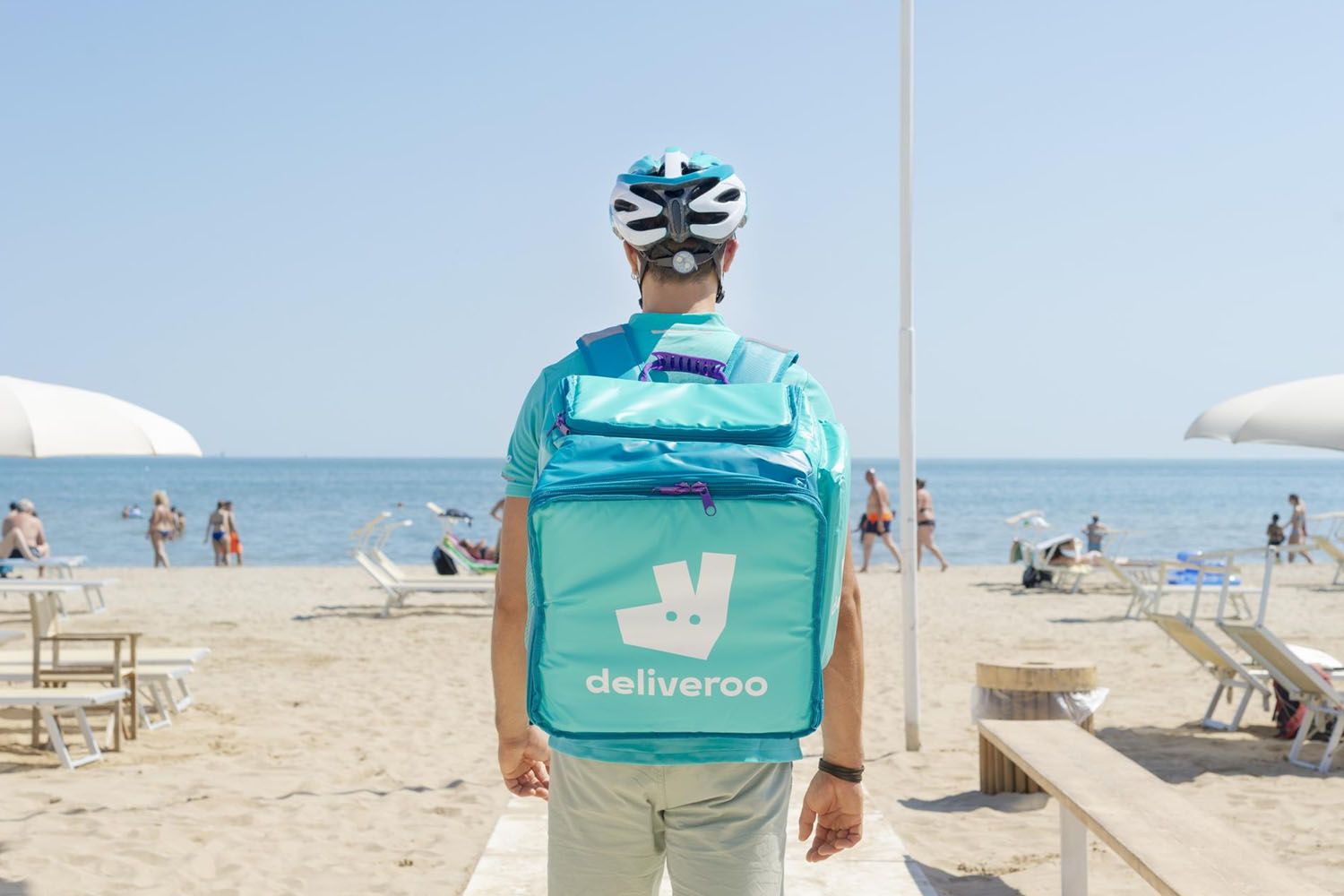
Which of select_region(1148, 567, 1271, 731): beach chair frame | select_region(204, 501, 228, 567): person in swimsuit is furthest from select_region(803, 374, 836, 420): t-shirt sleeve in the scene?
select_region(204, 501, 228, 567): person in swimsuit

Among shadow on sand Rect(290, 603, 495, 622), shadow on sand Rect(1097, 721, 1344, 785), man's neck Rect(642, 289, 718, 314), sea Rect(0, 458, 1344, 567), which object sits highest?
man's neck Rect(642, 289, 718, 314)

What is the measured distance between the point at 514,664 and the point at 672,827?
1.17 feet

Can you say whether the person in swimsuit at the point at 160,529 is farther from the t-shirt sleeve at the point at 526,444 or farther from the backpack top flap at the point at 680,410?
the backpack top flap at the point at 680,410

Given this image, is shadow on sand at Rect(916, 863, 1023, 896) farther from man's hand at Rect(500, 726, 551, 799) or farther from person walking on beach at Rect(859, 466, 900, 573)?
person walking on beach at Rect(859, 466, 900, 573)

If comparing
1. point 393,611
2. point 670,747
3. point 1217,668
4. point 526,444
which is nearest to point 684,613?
point 670,747

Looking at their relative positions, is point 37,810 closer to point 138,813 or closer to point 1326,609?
point 138,813

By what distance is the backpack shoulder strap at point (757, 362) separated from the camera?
5.95 ft

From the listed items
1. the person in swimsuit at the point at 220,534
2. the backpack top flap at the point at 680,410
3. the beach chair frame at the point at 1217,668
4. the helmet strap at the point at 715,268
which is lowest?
the person in swimsuit at the point at 220,534

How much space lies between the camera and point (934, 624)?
1298 cm

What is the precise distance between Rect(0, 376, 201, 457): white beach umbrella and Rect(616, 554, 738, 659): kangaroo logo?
22.8 feet

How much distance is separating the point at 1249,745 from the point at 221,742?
5.65 metres

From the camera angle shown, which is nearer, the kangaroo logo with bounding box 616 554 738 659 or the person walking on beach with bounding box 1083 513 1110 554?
the kangaroo logo with bounding box 616 554 738 659

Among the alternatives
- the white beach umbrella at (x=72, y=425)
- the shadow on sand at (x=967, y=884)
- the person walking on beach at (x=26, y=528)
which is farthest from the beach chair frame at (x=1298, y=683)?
the person walking on beach at (x=26, y=528)

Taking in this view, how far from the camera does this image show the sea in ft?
124
